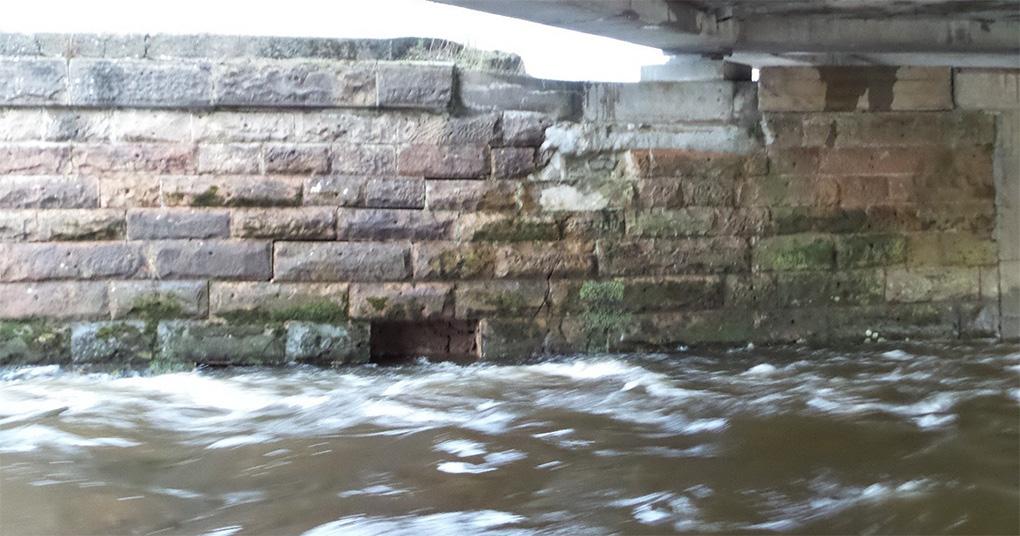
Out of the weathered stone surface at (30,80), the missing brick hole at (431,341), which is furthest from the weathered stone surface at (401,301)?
the weathered stone surface at (30,80)

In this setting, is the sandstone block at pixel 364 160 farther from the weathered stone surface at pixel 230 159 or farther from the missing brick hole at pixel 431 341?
the missing brick hole at pixel 431 341

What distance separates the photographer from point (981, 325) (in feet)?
17.2

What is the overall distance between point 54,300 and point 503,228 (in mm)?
2705

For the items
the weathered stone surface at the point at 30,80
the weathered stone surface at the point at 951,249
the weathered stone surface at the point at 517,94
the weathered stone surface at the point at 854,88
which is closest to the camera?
the weathered stone surface at the point at 30,80

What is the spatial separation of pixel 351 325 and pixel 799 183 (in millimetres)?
3127

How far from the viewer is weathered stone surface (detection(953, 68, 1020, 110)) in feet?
17.2

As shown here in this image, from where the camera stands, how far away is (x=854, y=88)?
5152 mm

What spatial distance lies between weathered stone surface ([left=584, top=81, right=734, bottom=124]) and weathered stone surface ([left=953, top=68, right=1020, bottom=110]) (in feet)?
5.40

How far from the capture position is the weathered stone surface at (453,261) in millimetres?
4750

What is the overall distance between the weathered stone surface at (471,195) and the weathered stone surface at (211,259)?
106 cm

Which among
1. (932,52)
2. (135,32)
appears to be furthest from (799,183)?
(135,32)

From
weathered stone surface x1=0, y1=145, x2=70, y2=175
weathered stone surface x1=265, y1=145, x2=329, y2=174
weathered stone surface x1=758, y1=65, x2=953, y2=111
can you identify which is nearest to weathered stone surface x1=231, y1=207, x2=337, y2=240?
weathered stone surface x1=265, y1=145, x2=329, y2=174

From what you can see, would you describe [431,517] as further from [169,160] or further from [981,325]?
[981,325]

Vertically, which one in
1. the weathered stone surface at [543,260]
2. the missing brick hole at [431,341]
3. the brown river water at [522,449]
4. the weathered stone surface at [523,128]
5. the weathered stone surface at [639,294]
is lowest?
the brown river water at [522,449]
